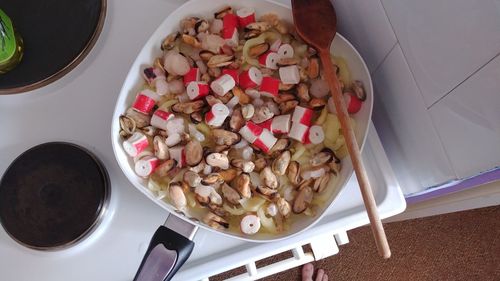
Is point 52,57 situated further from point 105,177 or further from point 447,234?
point 447,234

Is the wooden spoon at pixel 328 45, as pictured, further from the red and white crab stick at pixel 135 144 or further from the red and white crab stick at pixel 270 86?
the red and white crab stick at pixel 135 144

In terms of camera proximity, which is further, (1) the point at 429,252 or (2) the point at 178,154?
(1) the point at 429,252

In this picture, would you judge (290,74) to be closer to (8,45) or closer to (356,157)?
(356,157)

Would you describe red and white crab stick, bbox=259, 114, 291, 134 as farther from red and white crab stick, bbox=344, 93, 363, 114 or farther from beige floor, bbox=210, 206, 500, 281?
beige floor, bbox=210, 206, 500, 281

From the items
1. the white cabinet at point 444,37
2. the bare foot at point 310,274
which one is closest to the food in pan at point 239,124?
the white cabinet at point 444,37

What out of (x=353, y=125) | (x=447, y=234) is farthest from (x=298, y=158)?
(x=447, y=234)

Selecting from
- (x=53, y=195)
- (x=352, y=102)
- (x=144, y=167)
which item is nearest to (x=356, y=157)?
(x=352, y=102)
